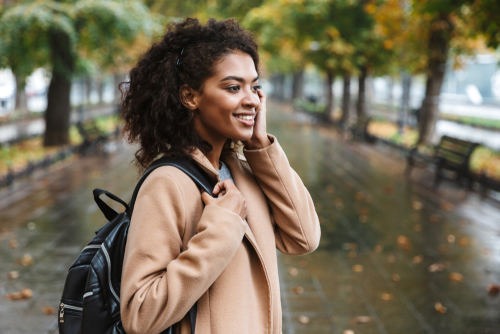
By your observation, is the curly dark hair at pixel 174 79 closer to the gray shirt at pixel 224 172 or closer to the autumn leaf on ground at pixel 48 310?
the gray shirt at pixel 224 172

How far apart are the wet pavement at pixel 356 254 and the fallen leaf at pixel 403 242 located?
0.5 inches

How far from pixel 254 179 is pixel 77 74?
46.3 ft

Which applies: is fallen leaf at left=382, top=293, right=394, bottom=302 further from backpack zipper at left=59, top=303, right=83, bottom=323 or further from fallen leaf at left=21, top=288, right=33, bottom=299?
backpack zipper at left=59, top=303, right=83, bottom=323

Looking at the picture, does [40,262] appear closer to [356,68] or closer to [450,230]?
[450,230]

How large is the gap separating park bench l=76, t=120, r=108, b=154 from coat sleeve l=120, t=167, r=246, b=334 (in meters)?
13.2

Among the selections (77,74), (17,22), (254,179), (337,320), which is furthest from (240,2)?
(254,179)

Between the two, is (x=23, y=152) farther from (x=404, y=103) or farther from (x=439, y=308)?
(x=439, y=308)

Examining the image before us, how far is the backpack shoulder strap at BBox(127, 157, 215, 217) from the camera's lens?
5.30 feet

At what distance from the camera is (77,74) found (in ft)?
48.8

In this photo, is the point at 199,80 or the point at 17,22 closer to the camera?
the point at 199,80

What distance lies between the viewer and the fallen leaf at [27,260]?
19.2 ft

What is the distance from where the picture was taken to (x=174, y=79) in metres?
1.70

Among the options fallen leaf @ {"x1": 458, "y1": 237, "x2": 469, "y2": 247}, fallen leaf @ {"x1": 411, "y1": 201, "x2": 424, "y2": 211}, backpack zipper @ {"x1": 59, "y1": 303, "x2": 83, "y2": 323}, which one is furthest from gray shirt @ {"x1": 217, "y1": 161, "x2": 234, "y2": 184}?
fallen leaf @ {"x1": 411, "y1": 201, "x2": 424, "y2": 211}

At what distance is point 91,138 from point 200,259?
45.2ft
